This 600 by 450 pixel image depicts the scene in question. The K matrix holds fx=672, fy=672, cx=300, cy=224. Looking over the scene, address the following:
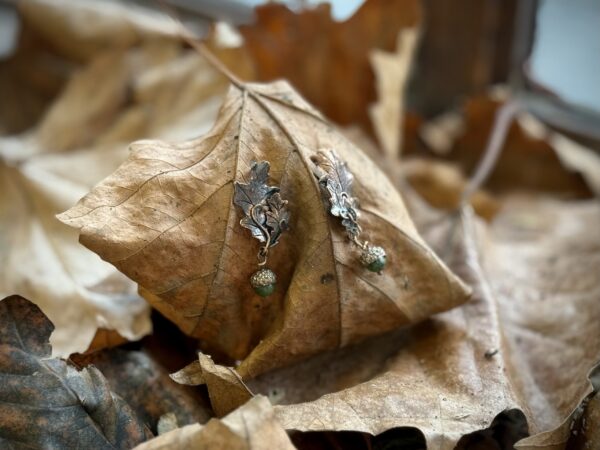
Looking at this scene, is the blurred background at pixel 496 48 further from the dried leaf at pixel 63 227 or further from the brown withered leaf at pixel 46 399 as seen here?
the brown withered leaf at pixel 46 399

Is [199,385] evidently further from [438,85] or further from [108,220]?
[438,85]

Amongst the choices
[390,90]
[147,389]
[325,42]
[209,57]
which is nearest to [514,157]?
[390,90]

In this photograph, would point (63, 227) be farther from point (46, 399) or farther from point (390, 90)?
point (390, 90)

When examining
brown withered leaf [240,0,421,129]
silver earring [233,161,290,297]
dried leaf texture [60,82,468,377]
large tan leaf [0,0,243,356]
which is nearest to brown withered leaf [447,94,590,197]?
brown withered leaf [240,0,421,129]

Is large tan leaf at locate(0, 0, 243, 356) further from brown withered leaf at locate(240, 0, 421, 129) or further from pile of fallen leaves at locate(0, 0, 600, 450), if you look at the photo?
brown withered leaf at locate(240, 0, 421, 129)

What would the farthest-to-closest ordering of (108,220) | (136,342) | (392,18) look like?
1. (392,18)
2. (136,342)
3. (108,220)

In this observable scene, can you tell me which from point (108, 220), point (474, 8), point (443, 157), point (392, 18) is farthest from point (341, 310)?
point (474, 8)
